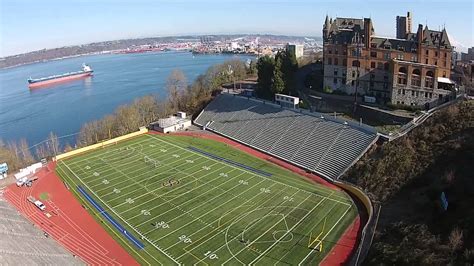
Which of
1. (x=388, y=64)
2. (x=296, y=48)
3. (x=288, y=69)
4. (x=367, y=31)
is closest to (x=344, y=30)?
(x=367, y=31)

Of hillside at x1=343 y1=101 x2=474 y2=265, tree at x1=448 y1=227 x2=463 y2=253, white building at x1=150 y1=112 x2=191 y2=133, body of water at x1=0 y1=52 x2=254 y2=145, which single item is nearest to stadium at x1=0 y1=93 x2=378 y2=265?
white building at x1=150 y1=112 x2=191 y2=133

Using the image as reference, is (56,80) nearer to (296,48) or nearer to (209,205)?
(296,48)

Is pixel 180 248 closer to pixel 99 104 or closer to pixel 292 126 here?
pixel 292 126

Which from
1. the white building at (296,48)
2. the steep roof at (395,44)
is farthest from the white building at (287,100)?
the white building at (296,48)

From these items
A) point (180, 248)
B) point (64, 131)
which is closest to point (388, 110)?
point (180, 248)

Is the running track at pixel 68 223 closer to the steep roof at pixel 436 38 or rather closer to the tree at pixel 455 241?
the tree at pixel 455 241

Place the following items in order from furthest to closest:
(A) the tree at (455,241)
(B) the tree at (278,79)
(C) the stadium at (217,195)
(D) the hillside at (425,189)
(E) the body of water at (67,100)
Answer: (E) the body of water at (67,100) < (B) the tree at (278,79) < (C) the stadium at (217,195) < (D) the hillside at (425,189) < (A) the tree at (455,241)
